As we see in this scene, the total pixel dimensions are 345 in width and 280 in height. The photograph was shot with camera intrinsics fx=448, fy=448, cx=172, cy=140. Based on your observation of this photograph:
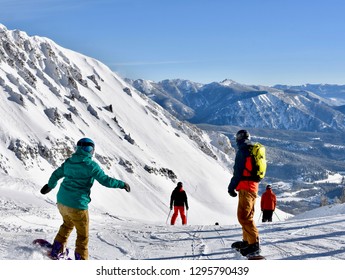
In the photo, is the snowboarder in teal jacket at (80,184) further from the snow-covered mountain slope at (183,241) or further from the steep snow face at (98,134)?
the steep snow face at (98,134)

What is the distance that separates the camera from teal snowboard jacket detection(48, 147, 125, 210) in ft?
28.5

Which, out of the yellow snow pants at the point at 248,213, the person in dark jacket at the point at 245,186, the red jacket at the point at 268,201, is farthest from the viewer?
the red jacket at the point at 268,201

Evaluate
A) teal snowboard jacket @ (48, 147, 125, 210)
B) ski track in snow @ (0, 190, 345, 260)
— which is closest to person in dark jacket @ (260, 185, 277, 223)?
ski track in snow @ (0, 190, 345, 260)

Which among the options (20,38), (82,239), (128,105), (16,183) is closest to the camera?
(82,239)

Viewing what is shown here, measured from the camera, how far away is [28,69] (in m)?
78.3

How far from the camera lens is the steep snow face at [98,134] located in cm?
5100

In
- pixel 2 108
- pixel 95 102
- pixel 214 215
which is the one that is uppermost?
pixel 95 102

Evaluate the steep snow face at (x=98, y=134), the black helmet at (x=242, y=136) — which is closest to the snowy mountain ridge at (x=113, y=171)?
the steep snow face at (x=98, y=134)

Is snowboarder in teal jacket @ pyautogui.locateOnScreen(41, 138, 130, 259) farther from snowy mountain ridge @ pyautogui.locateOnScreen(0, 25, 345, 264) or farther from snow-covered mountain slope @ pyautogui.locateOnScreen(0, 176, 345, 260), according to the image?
snow-covered mountain slope @ pyautogui.locateOnScreen(0, 176, 345, 260)

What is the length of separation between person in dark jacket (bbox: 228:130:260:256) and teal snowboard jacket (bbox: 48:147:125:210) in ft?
8.65

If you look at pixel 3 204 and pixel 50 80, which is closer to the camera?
pixel 3 204

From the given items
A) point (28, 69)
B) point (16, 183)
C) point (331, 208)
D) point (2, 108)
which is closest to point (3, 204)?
point (16, 183)

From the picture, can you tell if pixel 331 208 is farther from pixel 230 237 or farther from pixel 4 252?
pixel 4 252
